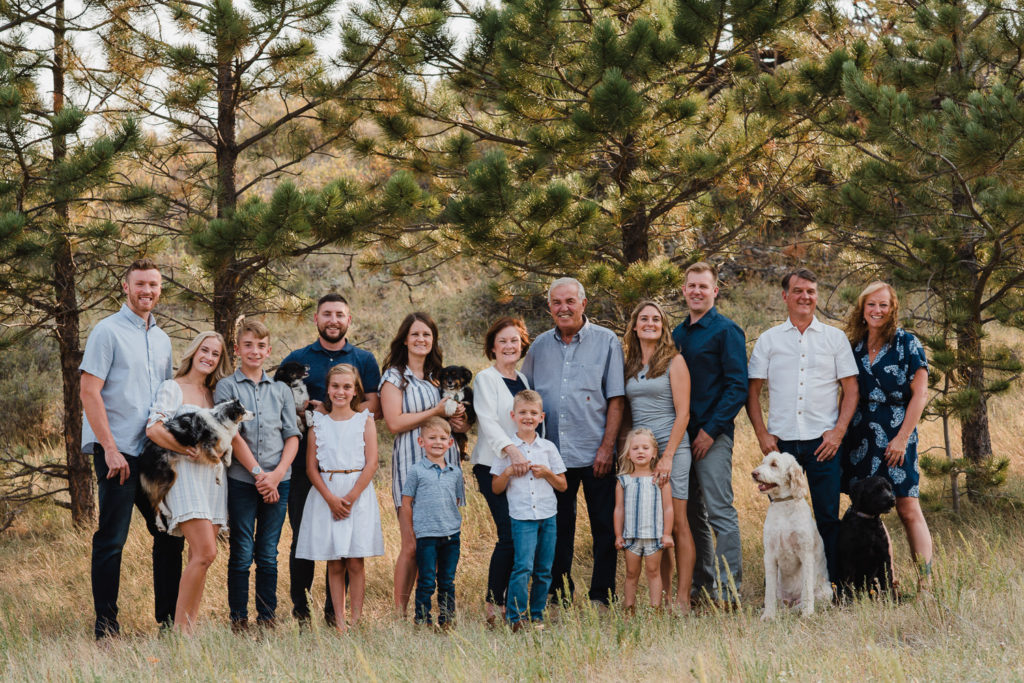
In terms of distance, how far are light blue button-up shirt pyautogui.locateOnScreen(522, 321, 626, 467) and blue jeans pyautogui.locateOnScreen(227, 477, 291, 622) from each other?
173 centimetres

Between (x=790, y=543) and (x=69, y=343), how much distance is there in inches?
272

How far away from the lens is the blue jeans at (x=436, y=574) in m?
5.31

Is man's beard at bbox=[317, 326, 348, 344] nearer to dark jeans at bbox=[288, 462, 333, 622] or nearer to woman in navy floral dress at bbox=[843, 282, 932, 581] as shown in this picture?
dark jeans at bbox=[288, 462, 333, 622]

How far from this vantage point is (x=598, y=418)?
5.62m

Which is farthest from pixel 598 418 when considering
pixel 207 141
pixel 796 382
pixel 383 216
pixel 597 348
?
pixel 207 141

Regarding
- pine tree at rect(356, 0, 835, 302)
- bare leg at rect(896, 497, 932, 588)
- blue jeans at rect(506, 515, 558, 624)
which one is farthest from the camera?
pine tree at rect(356, 0, 835, 302)

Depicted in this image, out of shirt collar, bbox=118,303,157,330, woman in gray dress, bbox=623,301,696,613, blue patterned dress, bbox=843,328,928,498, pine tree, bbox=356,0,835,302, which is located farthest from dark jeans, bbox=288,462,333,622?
blue patterned dress, bbox=843,328,928,498

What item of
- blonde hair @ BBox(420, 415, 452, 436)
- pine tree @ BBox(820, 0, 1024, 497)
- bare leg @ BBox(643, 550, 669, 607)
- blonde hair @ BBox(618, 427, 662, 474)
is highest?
pine tree @ BBox(820, 0, 1024, 497)

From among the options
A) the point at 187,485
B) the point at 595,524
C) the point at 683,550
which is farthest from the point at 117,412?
the point at 683,550

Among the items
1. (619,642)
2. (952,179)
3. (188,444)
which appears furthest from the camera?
(952,179)

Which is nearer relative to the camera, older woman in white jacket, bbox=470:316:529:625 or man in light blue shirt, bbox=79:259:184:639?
man in light blue shirt, bbox=79:259:184:639

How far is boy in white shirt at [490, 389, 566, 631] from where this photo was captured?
17.1 feet

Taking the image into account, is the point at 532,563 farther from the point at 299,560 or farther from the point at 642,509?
the point at 299,560

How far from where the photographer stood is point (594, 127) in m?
6.75
